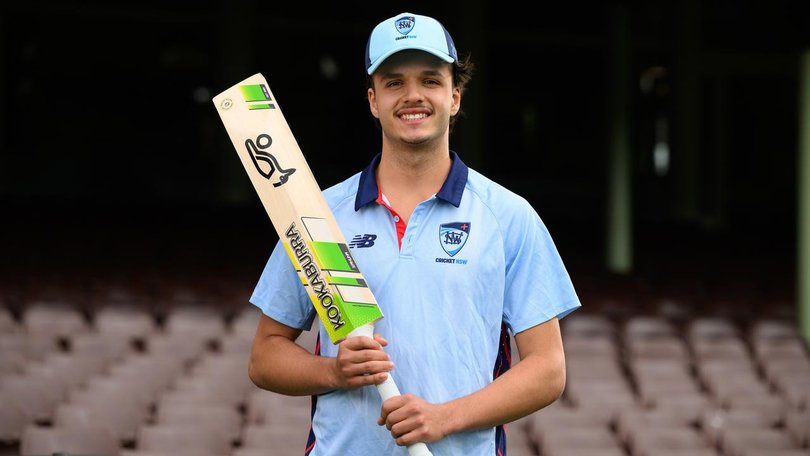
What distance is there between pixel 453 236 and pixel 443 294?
0.11 metres

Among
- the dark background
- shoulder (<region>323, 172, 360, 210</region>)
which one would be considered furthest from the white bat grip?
the dark background

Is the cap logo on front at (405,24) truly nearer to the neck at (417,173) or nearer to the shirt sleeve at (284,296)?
the neck at (417,173)

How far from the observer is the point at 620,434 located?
20.6 ft

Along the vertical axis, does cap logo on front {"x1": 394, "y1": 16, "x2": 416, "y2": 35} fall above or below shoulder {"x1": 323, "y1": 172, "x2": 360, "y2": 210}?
above

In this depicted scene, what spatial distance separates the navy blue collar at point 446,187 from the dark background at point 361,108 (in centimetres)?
1524

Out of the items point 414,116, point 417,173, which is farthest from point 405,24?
point 417,173

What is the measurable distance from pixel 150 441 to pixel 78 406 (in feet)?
2.36

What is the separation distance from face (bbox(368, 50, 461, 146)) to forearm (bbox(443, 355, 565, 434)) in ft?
1.51

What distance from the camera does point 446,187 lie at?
2.08 meters

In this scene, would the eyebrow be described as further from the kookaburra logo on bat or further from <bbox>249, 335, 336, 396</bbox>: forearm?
<bbox>249, 335, 336, 396</bbox>: forearm

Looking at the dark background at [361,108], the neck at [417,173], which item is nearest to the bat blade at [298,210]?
the neck at [417,173]

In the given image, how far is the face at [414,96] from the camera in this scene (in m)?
2.03

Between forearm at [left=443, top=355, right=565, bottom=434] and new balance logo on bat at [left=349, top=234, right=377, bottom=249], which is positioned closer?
forearm at [left=443, top=355, right=565, bottom=434]

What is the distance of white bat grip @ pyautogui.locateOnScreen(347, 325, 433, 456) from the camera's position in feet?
6.27
